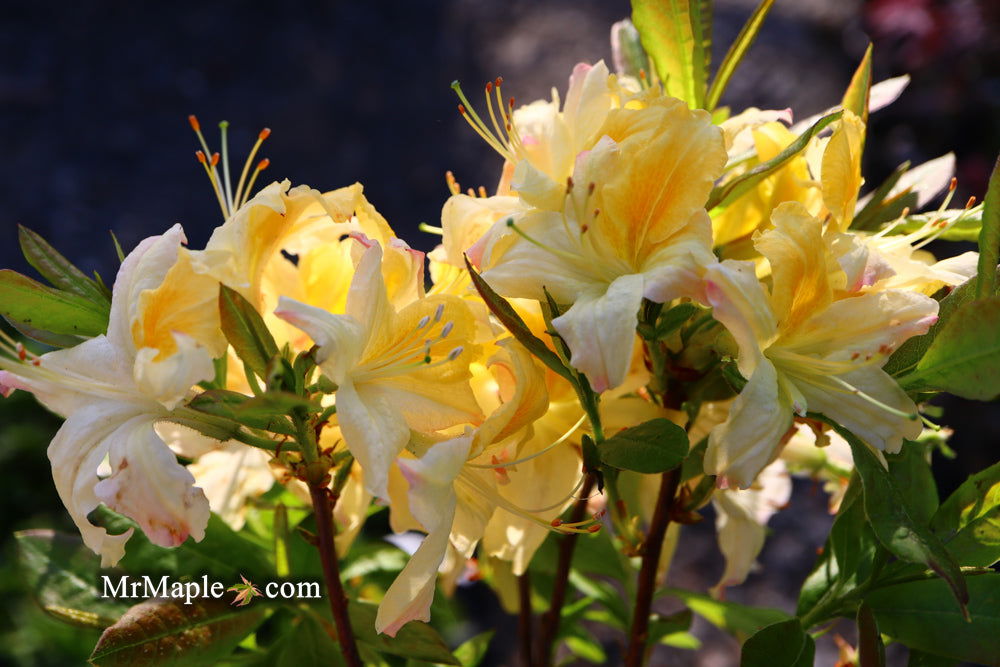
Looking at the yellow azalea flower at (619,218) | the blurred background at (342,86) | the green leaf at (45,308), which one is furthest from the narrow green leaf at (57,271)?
the blurred background at (342,86)

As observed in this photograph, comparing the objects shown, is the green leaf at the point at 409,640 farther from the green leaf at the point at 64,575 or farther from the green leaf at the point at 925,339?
the green leaf at the point at 925,339

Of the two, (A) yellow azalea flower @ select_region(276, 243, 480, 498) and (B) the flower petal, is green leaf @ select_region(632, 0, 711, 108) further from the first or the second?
(B) the flower petal

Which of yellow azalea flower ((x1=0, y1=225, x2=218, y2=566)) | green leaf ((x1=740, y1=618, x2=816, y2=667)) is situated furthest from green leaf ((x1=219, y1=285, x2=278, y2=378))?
green leaf ((x1=740, y1=618, x2=816, y2=667))

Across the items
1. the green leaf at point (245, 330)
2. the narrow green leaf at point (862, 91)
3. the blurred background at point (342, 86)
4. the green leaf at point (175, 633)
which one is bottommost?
the green leaf at point (175, 633)

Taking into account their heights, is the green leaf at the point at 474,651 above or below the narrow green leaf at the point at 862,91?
below

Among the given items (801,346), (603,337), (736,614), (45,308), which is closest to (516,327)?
(603,337)

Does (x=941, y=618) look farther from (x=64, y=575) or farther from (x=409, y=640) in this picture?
(x=64, y=575)
